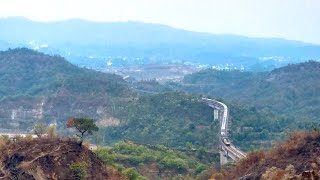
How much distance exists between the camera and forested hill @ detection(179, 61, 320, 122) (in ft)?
349

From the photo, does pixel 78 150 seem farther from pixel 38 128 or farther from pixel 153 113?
pixel 153 113

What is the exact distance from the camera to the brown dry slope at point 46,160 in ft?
103

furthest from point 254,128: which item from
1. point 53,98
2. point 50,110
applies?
point 53,98

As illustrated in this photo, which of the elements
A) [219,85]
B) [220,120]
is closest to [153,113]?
[220,120]

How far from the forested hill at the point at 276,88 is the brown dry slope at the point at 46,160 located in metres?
62.5

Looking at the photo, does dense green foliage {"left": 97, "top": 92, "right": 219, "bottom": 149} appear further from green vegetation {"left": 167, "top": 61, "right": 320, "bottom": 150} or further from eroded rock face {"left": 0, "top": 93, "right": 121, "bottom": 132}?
green vegetation {"left": 167, "top": 61, "right": 320, "bottom": 150}

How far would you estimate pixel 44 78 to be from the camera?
105812 millimetres

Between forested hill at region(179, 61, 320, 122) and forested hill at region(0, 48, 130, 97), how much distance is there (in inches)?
1101

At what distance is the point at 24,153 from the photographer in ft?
107

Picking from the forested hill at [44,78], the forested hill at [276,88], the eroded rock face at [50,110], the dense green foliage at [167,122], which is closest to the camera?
the dense green foliage at [167,122]

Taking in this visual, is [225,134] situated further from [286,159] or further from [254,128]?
[286,159]

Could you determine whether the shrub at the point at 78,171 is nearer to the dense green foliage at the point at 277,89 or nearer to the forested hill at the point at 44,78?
the dense green foliage at the point at 277,89

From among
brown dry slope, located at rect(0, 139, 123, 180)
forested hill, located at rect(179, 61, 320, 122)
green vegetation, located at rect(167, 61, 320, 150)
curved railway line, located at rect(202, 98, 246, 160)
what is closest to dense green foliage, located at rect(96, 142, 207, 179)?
curved railway line, located at rect(202, 98, 246, 160)

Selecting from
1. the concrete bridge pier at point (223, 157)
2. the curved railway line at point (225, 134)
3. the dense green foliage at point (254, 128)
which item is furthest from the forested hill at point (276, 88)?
the concrete bridge pier at point (223, 157)
